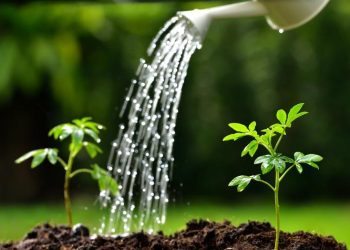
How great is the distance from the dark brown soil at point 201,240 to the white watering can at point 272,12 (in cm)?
53

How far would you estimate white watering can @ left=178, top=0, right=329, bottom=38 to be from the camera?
205 cm

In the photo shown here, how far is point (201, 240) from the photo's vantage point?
1.86 metres

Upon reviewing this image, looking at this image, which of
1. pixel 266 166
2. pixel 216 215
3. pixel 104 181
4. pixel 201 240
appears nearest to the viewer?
pixel 266 166

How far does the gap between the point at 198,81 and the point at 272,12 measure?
5754mm

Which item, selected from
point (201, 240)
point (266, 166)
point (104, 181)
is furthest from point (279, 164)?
point (104, 181)

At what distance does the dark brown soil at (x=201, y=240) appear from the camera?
5.88ft

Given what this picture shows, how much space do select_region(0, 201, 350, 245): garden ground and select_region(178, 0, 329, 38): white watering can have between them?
3.01 m

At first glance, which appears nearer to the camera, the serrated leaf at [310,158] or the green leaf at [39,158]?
the serrated leaf at [310,158]

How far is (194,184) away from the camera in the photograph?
786 cm

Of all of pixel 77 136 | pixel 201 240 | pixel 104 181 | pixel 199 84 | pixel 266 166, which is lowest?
pixel 201 240

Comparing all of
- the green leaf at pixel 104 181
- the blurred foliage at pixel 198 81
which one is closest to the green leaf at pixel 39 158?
the green leaf at pixel 104 181

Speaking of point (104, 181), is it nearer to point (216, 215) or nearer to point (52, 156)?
point (52, 156)

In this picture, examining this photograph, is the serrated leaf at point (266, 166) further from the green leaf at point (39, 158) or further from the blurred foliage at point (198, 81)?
the blurred foliage at point (198, 81)

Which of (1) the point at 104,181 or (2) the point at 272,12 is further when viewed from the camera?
(1) the point at 104,181
